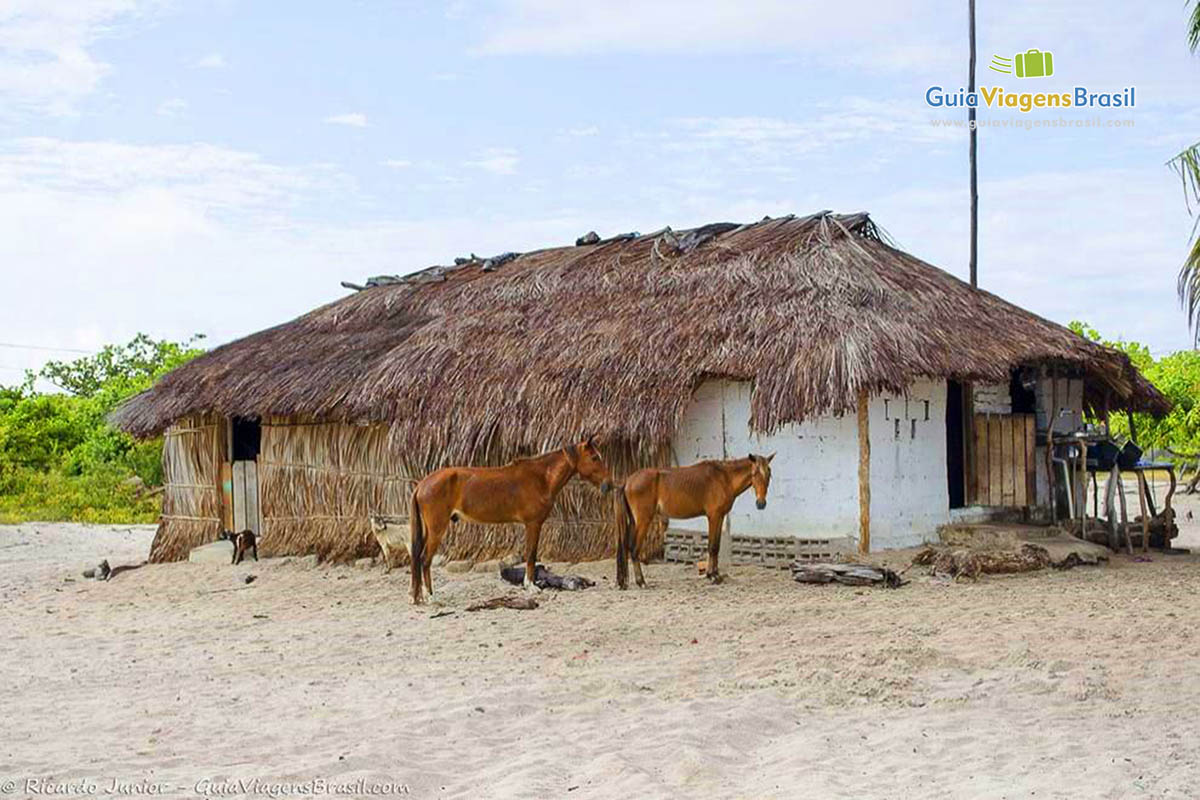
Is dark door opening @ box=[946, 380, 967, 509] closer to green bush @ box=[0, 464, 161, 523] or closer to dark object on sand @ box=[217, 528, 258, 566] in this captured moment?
dark object on sand @ box=[217, 528, 258, 566]

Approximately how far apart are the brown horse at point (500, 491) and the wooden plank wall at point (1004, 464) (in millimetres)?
4369

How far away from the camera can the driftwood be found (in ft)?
37.5

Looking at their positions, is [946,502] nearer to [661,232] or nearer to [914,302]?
[914,302]

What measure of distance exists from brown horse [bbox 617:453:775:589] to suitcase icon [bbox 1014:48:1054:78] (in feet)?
21.8

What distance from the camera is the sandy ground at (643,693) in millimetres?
6020

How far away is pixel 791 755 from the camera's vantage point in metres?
6.29

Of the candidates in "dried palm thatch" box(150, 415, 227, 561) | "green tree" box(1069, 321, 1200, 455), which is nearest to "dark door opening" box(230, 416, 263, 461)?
"dried palm thatch" box(150, 415, 227, 561)

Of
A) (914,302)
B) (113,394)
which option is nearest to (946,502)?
(914,302)

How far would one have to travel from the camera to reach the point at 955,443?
1425 cm

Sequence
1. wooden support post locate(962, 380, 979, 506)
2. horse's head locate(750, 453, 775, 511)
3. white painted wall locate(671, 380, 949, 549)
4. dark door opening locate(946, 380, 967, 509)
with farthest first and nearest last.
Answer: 1. dark door opening locate(946, 380, 967, 509)
2. wooden support post locate(962, 380, 979, 506)
3. white painted wall locate(671, 380, 949, 549)
4. horse's head locate(750, 453, 775, 511)

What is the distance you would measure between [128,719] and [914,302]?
868cm

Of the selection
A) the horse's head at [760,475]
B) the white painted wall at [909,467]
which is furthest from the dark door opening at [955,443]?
the horse's head at [760,475]

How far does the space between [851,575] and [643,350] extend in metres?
3.15

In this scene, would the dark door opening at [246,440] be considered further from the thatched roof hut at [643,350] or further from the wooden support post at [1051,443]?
the wooden support post at [1051,443]
